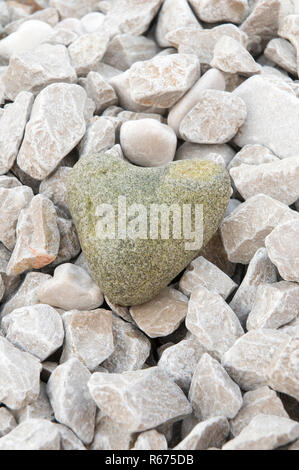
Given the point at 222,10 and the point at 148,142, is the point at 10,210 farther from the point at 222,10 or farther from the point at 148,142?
the point at 222,10

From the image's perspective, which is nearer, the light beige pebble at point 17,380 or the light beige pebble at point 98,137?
the light beige pebble at point 17,380

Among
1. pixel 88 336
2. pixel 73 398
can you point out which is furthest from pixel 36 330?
pixel 73 398

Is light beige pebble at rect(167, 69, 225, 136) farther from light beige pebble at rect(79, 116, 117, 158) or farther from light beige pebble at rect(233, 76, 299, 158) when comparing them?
light beige pebble at rect(79, 116, 117, 158)

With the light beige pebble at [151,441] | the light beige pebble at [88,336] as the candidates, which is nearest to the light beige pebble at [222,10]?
the light beige pebble at [88,336]

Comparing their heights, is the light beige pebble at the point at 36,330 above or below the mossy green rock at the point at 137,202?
below

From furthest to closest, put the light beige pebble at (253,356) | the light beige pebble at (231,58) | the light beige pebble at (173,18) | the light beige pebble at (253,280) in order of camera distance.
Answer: the light beige pebble at (173,18), the light beige pebble at (231,58), the light beige pebble at (253,280), the light beige pebble at (253,356)

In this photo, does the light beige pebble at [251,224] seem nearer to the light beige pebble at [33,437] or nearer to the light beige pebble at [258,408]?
the light beige pebble at [258,408]
